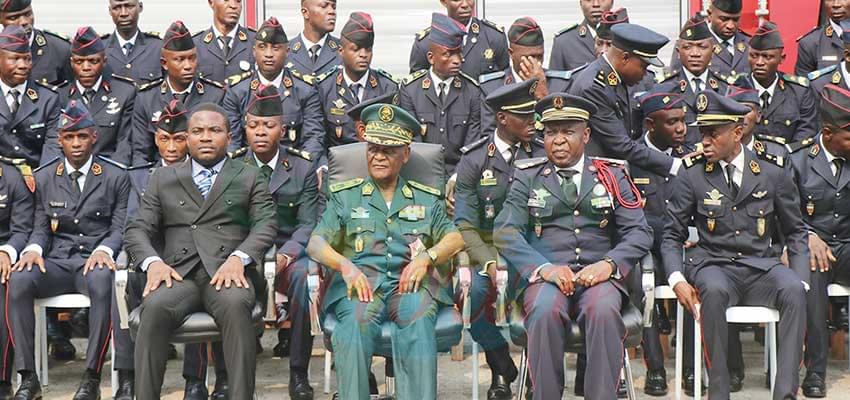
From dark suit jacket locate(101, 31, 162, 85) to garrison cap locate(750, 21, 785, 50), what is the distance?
416 cm

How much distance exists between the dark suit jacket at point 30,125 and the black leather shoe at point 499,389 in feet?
10.8

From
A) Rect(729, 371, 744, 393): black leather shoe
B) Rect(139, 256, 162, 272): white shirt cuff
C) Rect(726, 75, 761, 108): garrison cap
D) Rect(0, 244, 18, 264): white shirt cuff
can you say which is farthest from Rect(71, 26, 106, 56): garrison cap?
Rect(729, 371, 744, 393): black leather shoe

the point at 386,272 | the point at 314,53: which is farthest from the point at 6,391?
the point at 314,53

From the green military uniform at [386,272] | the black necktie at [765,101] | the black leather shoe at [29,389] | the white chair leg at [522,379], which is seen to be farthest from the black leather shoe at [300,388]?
the black necktie at [765,101]

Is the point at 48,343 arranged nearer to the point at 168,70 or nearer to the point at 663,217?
the point at 168,70

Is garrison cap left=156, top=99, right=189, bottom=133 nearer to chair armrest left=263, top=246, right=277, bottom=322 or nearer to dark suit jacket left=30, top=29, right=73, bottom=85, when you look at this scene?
chair armrest left=263, top=246, right=277, bottom=322

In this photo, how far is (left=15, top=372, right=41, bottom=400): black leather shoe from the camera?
7.32 meters

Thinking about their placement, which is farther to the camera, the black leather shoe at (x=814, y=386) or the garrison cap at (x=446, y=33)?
the garrison cap at (x=446, y=33)

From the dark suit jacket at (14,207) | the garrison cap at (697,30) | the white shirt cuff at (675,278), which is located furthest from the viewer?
the garrison cap at (697,30)

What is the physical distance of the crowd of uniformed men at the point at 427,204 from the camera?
6.74m

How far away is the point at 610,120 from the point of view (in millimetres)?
7562

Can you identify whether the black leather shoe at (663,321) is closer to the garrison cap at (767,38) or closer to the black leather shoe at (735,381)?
the black leather shoe at (735,381)

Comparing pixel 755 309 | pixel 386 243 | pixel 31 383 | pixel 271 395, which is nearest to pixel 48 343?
pixel 31 383

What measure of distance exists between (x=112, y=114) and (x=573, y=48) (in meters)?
3.19
